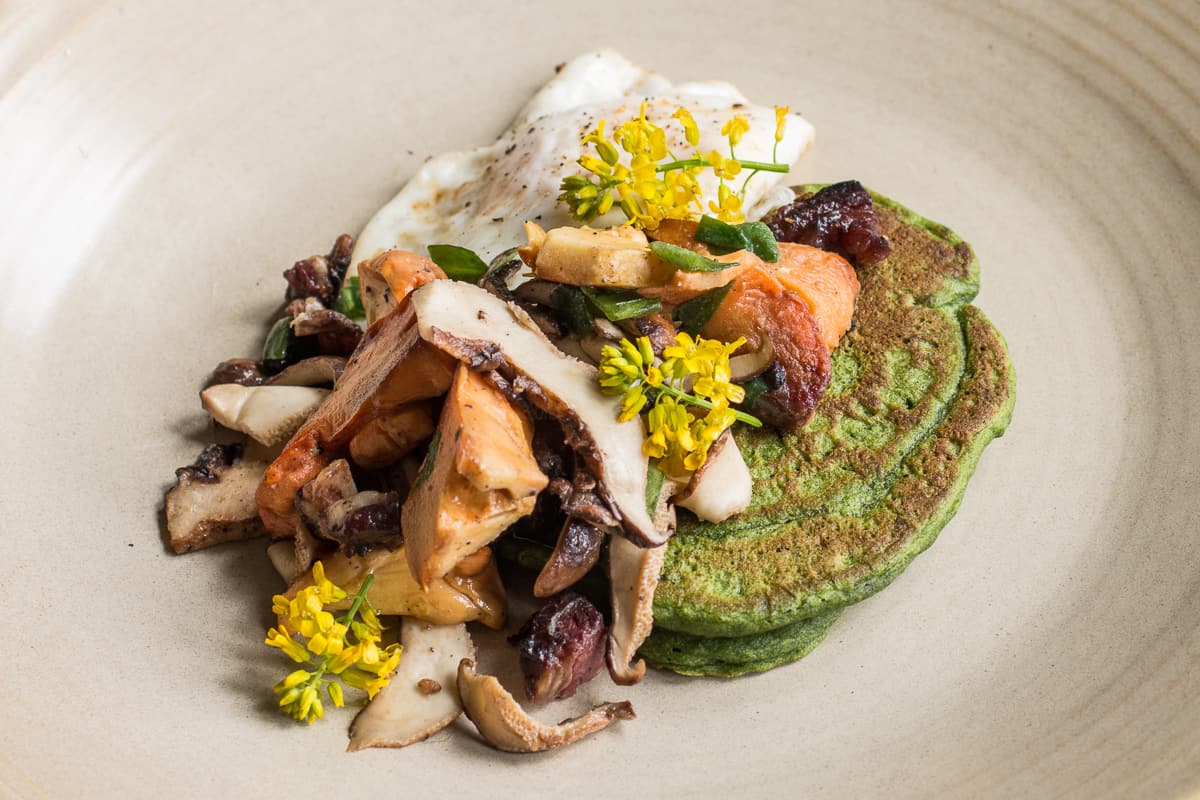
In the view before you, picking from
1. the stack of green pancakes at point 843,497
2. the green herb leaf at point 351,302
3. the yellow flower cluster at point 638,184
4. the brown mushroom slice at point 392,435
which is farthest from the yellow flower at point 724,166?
the green herb leaf at point 351,302

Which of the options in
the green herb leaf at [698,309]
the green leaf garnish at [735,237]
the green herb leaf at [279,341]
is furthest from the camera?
the green herb leaf at [279,341]

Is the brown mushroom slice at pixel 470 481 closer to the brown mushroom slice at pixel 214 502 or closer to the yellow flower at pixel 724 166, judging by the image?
the brown mushroom slice at pixel 214 502

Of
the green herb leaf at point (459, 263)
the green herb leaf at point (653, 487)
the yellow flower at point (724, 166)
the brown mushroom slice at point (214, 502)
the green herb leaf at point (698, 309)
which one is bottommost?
the brown mushroom slice at point (214, 502)

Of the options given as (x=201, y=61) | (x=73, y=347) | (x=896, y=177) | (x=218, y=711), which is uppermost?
(x=201, y=61)

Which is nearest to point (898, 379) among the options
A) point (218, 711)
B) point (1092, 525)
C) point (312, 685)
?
point (1092, 525)

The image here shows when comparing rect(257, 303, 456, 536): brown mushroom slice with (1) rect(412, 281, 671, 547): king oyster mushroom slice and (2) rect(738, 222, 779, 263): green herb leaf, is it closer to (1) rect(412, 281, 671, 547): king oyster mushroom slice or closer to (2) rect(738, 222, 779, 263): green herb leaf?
(1) rect(412, 281, 671, 547): king oyster mushroom slice

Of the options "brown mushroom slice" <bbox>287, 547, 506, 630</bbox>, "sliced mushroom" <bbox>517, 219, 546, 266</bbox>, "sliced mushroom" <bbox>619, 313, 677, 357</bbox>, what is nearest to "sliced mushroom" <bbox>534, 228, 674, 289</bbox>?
"sliced mushroom" <bbox>517, 219, 546, 266</bbox>

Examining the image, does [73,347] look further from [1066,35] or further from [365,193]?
[1066,35]
